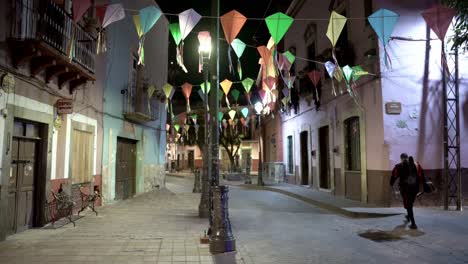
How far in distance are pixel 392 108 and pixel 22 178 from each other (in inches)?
413

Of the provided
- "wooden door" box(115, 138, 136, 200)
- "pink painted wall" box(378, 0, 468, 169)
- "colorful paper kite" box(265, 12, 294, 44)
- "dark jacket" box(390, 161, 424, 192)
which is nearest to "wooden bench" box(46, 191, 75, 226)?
"wooden door" box(115, 138, 136, 200)

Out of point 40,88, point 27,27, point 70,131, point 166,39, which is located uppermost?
point 166,39

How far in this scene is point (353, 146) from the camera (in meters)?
14.6

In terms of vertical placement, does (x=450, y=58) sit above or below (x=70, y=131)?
above

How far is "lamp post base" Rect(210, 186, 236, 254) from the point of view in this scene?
6727 millimetres

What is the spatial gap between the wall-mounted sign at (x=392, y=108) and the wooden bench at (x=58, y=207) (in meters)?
9.56

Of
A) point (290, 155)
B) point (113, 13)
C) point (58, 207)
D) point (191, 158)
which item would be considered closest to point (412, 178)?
point (113, 13)

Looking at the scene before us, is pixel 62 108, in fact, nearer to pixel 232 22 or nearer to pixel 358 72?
pixel 232 22

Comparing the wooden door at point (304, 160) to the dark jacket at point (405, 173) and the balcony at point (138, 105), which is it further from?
the dark jacket at point (405, 173)

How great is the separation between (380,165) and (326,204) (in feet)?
7.31

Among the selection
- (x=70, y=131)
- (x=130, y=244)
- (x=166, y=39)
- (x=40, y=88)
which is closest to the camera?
(x=130, y=244)

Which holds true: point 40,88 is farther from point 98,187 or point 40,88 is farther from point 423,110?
point 423,110

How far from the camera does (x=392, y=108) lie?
1230 cm

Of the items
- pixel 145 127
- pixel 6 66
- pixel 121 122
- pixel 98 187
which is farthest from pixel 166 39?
pixel 6 66
